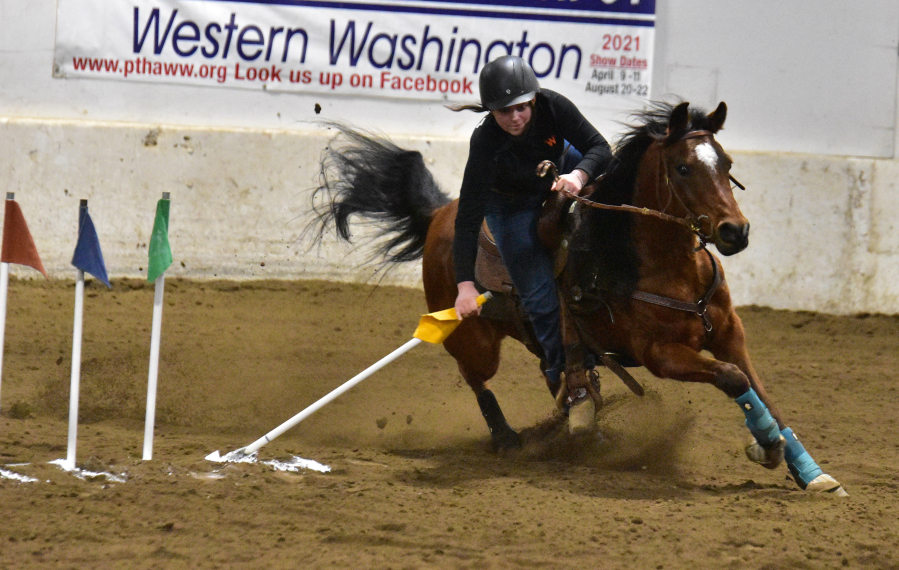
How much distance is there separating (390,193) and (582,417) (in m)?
1.89

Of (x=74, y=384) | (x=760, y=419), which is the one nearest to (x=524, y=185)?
(x=760, y=419)

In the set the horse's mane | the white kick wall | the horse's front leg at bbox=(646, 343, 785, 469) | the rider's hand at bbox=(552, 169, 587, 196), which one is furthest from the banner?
the horse's front leg at bbox=(646, 343, 785, 469)

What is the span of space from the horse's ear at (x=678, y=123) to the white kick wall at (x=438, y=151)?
4002mm

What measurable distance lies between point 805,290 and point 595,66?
258cm

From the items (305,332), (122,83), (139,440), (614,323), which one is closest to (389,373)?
(305,332)

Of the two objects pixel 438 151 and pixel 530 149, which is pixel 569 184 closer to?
pixel 530 149

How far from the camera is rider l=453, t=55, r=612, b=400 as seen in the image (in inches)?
153

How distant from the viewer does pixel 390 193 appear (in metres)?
5.17

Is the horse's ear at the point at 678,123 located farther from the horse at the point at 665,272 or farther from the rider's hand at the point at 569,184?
the rider's hand at the point at 569,184

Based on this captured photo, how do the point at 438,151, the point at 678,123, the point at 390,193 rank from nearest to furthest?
the point at 678,123, the point at 390,193, the point at 438,151

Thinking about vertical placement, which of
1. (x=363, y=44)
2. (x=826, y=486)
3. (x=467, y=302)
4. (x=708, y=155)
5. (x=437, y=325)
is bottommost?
(x=826, y=486)

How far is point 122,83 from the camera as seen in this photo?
24.2ft

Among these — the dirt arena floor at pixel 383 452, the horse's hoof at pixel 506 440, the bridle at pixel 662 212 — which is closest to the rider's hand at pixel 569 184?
the bridle at pixel 662 212

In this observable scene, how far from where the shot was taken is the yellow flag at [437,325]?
4074 millimetres
